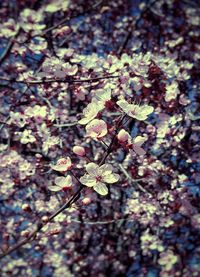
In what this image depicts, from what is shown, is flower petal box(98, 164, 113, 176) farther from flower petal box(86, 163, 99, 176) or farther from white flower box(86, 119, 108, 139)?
white flower box(86, 119, 108, 139)

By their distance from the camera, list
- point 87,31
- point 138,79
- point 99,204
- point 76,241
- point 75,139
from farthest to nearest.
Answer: point 87,31
point 76,241
point 99,204
point 75,139
point 138,79

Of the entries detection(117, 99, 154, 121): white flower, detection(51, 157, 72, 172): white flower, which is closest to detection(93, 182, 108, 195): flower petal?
detection(51, 157, 72, 172): white flower

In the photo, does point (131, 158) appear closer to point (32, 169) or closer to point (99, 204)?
point (32, 169)

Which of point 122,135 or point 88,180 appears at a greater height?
point 122,135

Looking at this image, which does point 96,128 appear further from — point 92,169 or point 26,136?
point 26,136

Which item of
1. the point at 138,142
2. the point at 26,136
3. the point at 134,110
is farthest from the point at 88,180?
the point at 26,136

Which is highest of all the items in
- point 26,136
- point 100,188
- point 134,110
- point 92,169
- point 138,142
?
point 134,110

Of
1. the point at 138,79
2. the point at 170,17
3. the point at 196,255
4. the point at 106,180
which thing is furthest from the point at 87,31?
the point at 106,180
